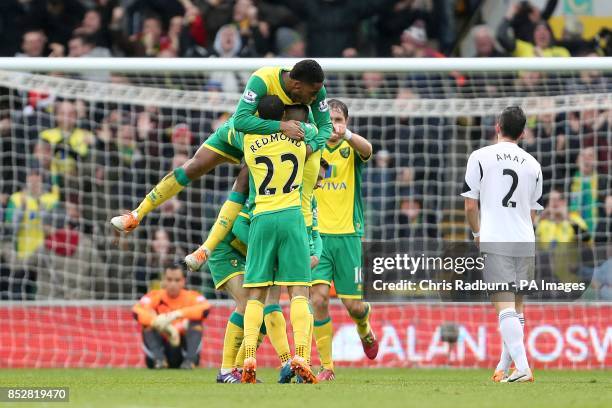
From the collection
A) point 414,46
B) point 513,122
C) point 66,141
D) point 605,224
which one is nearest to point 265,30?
point 414,46

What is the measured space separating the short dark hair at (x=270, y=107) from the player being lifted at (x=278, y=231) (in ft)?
0.62

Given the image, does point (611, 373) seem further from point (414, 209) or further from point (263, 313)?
point (263, 313)

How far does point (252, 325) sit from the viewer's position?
9.16m

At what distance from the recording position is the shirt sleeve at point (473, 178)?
9844 millimetres

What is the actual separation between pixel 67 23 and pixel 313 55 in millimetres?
3414

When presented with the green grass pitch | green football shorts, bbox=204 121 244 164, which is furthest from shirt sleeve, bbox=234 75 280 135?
the green grass pitch

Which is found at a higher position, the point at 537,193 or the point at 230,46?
the point at 230,46

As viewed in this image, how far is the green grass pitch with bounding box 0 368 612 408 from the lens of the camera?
24.4 feet

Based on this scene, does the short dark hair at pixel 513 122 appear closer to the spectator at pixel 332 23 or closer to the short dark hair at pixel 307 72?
the short dark hair at pixel 307 72

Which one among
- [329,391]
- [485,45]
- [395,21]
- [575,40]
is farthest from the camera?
[395,21]

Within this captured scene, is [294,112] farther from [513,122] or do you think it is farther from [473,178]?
[513,122]

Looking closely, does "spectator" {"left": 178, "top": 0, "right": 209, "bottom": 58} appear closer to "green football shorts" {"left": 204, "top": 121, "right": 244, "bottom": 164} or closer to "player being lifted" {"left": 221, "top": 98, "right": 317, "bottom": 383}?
"green football shorts" {"left": 204, "top": 121, "right": 244, "bottom": 164}

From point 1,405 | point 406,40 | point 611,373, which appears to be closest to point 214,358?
point 611,373

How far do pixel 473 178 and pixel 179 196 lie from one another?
21.7 feet
